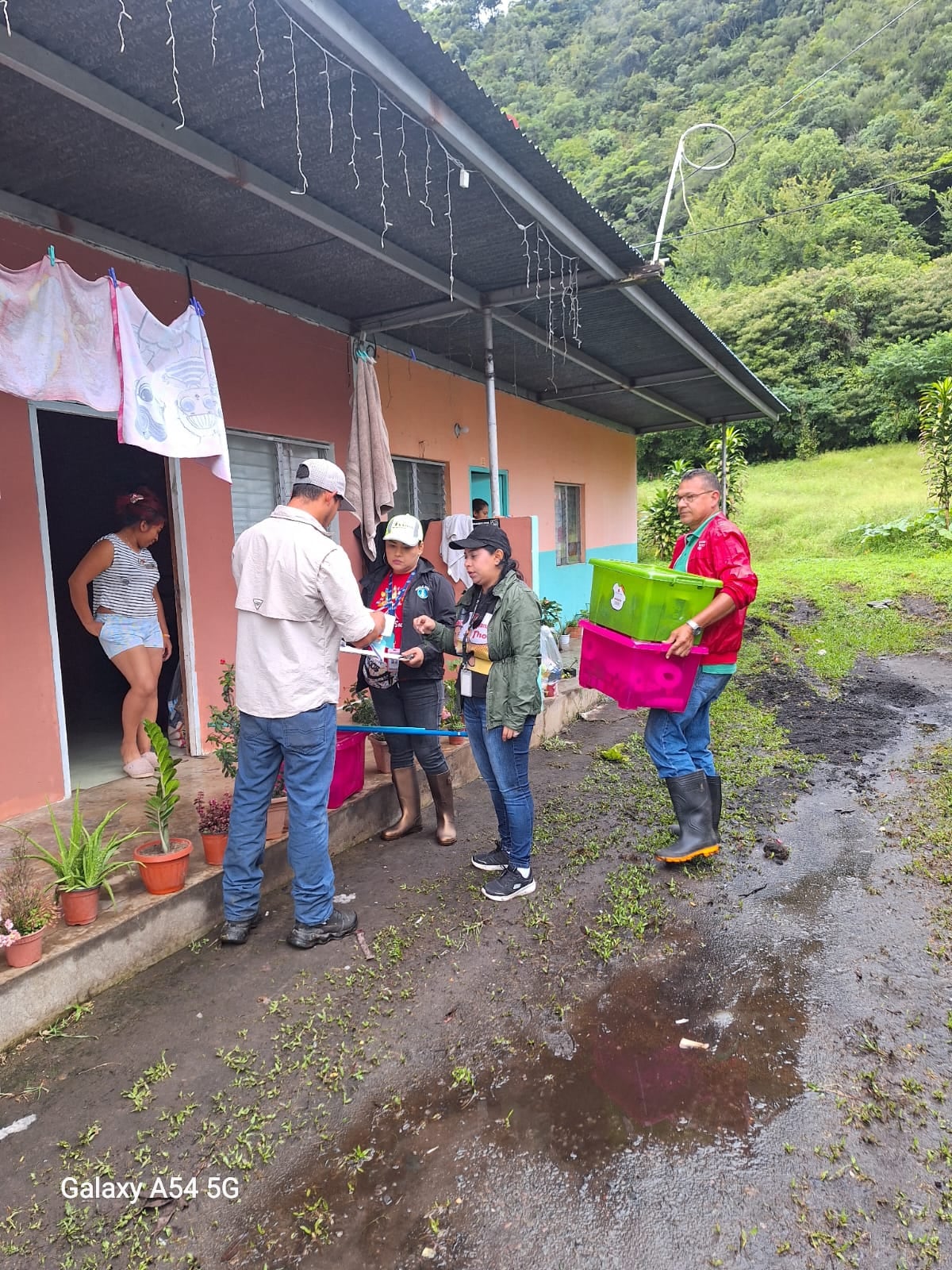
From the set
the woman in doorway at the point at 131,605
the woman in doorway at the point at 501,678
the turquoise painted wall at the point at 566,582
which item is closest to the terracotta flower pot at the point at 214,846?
the woman in doorway at the point at 501,678

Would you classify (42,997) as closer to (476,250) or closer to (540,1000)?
(540,1000)

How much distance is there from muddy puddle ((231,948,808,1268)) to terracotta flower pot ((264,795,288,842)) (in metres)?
1.66

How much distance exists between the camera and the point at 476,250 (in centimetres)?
485

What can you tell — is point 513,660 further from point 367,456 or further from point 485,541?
point 367,456

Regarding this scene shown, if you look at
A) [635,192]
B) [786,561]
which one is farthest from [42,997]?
[635,192]

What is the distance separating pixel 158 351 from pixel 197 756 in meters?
2.70

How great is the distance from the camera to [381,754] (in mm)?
4789

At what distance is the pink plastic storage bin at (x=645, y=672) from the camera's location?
361 centimetres

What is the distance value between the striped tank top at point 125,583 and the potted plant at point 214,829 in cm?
167

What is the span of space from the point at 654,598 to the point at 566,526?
8.14 meters

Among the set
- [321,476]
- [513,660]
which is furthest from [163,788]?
[513,660]

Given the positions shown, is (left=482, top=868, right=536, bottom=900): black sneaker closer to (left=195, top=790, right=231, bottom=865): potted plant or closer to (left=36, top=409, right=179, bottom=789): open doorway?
(left=195, top=790, right=231, bottom=865): potted plant

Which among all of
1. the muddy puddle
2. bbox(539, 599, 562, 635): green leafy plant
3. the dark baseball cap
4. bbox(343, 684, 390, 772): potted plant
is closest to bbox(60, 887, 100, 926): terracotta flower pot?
the muddy puddle

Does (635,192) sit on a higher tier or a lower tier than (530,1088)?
higher
